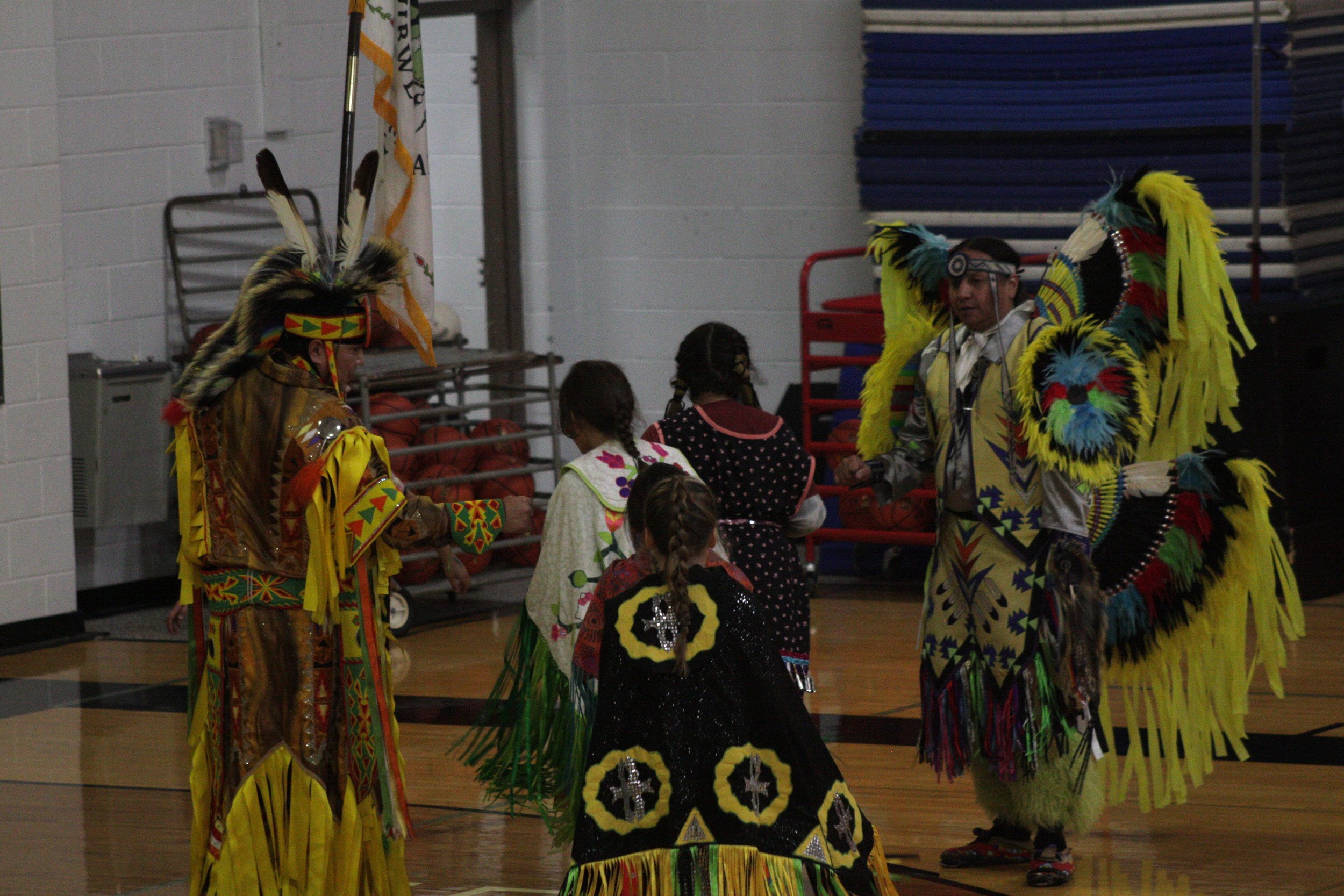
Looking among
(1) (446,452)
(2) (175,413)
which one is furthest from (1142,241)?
(1) (446,452)

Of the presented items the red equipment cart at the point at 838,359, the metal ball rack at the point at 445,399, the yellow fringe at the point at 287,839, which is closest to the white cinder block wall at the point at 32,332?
the metal ball rack at the point at 445,399

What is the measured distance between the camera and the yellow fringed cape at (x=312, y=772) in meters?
3.66

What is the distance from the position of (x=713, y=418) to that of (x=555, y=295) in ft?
16.5

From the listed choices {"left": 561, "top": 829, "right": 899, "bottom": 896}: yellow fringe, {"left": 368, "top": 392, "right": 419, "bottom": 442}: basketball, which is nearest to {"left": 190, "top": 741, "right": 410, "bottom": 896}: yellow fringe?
{"left": 561, "top": 829, "right": 899, "bottom": 896}: yellow fringe

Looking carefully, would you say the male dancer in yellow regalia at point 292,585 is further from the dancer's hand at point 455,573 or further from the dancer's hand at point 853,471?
the dancer's hand at point 853,471

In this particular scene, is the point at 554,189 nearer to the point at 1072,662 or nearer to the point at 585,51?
the point at 585,51

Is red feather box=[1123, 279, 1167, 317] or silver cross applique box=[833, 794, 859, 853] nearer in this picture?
silver cross applique box=[833, 794, 859, 853]

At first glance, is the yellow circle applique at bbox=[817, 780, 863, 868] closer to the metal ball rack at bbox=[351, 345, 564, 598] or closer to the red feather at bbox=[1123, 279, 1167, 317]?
the red feather at bbox=[1123, 279, 1167, 317]

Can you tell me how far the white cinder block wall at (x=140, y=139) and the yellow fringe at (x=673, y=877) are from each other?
4.87m

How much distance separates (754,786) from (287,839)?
3.02 feet

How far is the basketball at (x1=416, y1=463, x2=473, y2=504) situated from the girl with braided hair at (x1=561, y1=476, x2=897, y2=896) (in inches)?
168

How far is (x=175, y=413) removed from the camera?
12.4ft

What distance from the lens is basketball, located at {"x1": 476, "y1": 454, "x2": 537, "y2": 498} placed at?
25.6ft

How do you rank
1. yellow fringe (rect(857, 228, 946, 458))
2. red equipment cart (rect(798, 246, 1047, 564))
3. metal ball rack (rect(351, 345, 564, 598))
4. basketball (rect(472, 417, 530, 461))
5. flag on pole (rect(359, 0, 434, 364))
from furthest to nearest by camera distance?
basketball (rect(472, 417, 530, 461)), red equipment cart (rect(798, 246, 1047, 564)), metal ball rack (rect(351, 345, 564, 598)), flag on pole (rect(359, 0, 434, 364)), yellow fringe (rect(857, 228, 946, 458))
